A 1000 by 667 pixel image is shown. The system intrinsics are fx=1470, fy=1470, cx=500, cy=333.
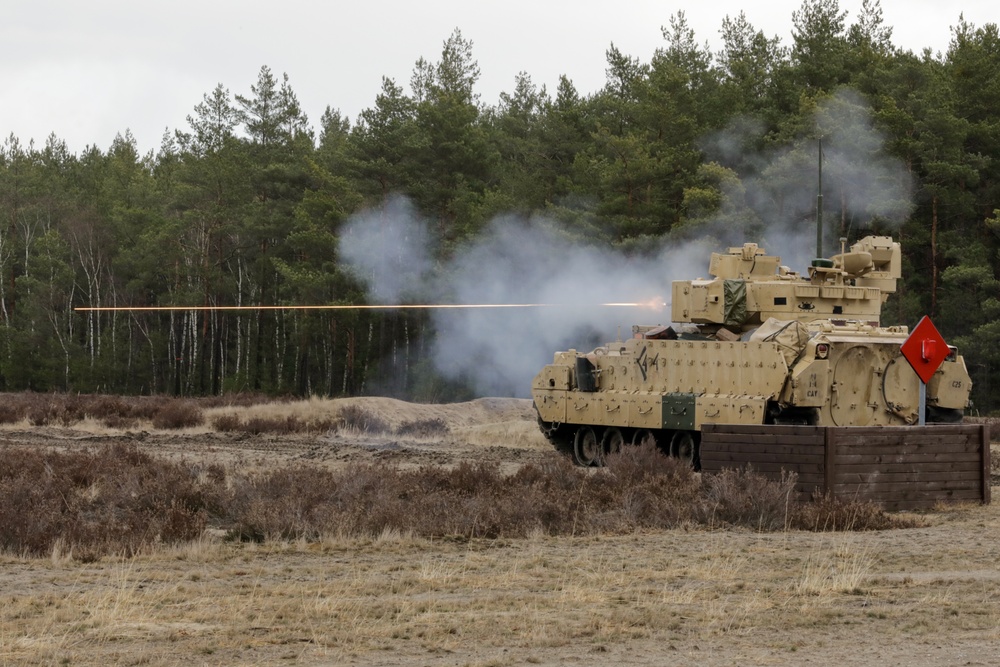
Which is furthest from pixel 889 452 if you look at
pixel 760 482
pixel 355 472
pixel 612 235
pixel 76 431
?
pixel 612 235

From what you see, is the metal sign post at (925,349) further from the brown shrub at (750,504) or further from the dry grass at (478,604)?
the dry grass at (478,604)

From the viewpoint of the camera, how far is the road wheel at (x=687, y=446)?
21.4 m

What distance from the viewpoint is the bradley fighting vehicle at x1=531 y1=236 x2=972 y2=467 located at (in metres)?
20.0

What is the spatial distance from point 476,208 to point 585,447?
26.2 meters

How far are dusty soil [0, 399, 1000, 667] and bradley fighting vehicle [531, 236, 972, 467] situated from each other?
5.37 metres

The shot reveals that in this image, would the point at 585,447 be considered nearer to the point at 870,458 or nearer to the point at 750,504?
the point at 870,458

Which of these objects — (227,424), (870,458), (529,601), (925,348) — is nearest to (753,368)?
(925,348)

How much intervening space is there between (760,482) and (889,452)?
1847 mm

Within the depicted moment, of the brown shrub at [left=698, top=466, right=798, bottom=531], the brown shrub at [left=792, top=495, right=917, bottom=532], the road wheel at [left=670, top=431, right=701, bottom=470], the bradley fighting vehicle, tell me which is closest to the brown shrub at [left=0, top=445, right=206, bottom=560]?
the brown shrub at [left=698, top=466, right=798, bottom=531]

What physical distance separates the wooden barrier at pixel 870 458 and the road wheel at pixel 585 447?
7.47 m

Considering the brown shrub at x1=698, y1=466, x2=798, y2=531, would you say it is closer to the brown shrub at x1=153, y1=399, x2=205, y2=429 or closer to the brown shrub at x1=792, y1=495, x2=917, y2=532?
the brown shrub at x1=792, y1=495, x2=917, y2=532

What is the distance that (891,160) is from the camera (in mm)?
40750

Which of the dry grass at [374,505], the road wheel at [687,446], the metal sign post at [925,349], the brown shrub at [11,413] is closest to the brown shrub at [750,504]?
the dry grass at [374,505]

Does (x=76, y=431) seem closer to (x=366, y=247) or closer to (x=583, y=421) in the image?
(x=583, y=421)
